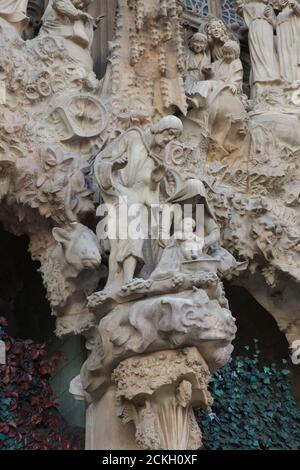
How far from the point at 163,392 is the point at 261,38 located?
404cm

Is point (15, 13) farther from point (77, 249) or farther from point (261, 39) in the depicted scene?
point (261, 39)

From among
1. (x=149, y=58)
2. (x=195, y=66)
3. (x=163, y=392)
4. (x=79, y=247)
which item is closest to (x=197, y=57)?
(x=195, y=66)

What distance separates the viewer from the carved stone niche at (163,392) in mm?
6969

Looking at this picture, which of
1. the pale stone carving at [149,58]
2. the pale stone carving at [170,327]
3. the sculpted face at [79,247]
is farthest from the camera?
the pale stone carving at [149,58]

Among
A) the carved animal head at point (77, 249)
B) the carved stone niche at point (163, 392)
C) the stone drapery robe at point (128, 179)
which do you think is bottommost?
the carved stone niche at point (163, 392)

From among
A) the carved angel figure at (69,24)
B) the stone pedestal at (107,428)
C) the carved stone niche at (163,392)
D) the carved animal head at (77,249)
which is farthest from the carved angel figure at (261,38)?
the stone pedestal at (107,428)

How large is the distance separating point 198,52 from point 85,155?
1826 millimetres

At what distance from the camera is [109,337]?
7137mm

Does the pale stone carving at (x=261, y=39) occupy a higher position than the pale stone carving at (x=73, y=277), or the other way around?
the pale stone carving at (x=261, y=39)

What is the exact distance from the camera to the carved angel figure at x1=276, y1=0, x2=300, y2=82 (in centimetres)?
965

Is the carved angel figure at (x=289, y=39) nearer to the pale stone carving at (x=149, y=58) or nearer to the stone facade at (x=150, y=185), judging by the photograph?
the stone facade at (x=150, y=185)

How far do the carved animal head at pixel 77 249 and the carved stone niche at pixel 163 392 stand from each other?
2.67 ft

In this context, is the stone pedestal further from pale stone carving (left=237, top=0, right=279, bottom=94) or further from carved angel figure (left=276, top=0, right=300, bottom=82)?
carved angel figure (left=276, top=0, right=300, bottom=82)

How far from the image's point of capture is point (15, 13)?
339 inches
